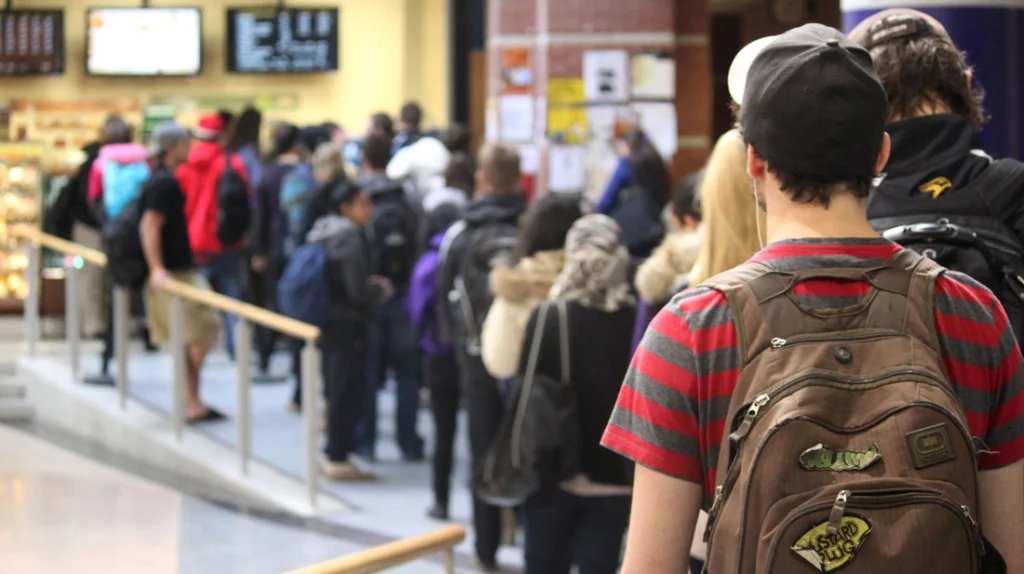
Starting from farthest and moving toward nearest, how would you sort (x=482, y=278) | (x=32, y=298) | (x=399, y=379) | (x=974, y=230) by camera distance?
1. (x=32, y=298)
2. (x=399, y=379)
3. (x=482, y=278)
4. (x=974, y=230)

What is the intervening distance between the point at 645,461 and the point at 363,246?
5.58 metres

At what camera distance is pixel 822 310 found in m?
1.65

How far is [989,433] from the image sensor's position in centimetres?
176

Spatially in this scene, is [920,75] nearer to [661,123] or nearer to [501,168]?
[501,168]

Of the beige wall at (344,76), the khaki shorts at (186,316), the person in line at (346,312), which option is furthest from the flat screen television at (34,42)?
the person in line at (346,312)

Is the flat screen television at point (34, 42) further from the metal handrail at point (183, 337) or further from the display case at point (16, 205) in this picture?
the metal handrail at point (183, 337)

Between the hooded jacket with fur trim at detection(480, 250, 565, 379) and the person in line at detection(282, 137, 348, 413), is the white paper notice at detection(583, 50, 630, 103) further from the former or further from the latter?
the hooded jacket with fur trim at detection(480, 250, 565, 379)

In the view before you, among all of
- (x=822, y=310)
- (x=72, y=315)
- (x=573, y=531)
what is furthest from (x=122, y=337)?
(x=822, y=310)

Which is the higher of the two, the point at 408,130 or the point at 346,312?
the point at 408,130

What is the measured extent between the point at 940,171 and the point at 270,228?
735 centimetres

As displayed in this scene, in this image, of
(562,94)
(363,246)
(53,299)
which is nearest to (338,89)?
(53,299)

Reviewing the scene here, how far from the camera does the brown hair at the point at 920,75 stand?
247 cm

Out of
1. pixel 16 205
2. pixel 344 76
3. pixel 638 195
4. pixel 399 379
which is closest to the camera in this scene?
pixel 638 195

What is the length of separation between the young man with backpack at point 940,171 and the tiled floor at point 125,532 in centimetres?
287
